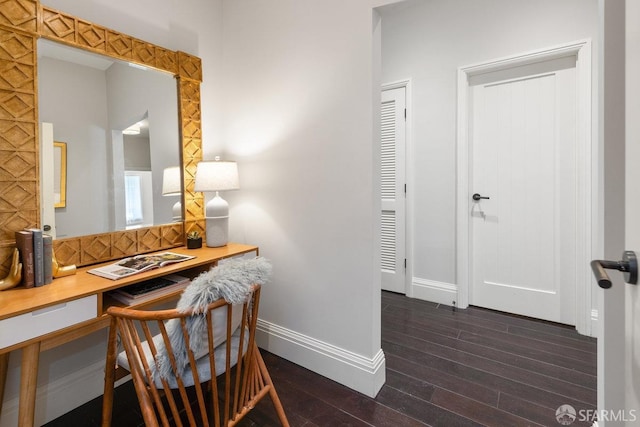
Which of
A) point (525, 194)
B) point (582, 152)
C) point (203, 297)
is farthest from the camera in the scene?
point (525, 194)

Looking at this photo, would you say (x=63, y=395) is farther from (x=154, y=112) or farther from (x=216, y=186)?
(x=154, y=112)

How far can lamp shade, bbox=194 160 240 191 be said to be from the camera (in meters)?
1.90

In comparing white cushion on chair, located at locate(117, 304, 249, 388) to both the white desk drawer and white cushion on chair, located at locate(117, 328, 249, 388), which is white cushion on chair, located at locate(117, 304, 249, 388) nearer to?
white cushion on chair, located at locate(117, 328, 249, 388)

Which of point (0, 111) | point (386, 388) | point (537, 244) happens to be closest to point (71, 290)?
point (0, 111)

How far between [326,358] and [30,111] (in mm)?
2006

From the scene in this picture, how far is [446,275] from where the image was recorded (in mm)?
2924

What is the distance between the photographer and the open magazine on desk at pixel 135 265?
1445 millimetres

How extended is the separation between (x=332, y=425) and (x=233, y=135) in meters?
1.96

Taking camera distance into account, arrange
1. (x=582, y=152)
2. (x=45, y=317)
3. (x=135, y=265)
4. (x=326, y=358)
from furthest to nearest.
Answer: (x=582, y=152) → (x=326, y=358) → (x=135, y=265) → (x=45, y=317)

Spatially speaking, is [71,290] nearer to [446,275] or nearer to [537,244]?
[446,275]

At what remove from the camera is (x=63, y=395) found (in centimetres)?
158

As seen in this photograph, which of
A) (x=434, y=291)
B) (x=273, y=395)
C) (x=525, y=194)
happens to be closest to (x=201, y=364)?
(x=273, y=395)

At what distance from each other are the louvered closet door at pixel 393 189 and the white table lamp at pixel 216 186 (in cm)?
180

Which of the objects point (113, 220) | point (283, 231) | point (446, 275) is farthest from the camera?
point (446, 275)
